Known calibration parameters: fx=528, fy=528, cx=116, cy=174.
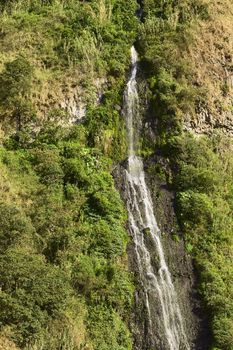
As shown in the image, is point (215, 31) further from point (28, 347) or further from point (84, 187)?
point (28, 347)

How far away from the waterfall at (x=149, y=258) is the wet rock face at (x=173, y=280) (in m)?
0.11

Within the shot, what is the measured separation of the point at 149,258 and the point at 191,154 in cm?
577

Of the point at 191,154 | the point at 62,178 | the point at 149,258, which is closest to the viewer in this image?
the point at 149,258

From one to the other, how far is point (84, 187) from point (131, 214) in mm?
2248

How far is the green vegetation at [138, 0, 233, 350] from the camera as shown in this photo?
2019 cm

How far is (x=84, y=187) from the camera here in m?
21.7

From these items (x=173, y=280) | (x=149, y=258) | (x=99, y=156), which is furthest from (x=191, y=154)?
(x=173, y=280)

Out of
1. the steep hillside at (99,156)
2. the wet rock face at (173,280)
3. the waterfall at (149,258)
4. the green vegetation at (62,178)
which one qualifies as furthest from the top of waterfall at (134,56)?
the wet rock face at (173,280)

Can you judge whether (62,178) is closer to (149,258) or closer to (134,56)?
(149,258)

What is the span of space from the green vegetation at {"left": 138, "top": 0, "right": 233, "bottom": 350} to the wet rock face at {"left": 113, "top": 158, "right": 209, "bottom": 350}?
38 centimetres

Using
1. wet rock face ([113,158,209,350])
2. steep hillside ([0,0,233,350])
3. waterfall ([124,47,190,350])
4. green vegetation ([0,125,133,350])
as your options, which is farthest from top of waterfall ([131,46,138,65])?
wet rock face ([113,158,209,350])

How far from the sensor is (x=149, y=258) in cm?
2070

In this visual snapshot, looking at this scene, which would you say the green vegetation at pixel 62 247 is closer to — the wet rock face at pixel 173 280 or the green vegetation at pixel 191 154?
the wet rock face at pixel 173 280

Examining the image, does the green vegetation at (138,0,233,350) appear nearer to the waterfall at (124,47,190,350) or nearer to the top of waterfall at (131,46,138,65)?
the top of waterfall at (131,46,138,65)
